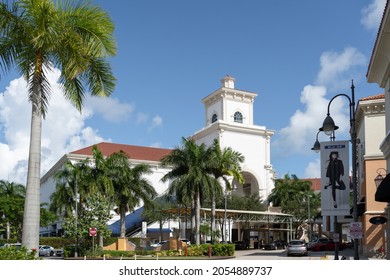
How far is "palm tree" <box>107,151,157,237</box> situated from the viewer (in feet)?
161

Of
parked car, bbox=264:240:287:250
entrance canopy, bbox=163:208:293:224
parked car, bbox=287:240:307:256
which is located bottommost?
parked car, bbox=264:240:287:250

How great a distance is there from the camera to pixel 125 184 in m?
49.2

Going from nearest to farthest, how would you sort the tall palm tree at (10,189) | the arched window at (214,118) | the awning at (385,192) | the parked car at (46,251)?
1. the awning at (385,192)
2. the parked car at (46,251)
3. the tall palm tree at (10,189)
4. the arched window at (214,118)

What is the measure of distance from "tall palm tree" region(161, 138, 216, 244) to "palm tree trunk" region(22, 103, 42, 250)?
1128 inches

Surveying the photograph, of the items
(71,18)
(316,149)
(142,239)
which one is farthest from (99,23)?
(142,239)

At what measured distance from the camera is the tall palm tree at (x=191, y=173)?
42.8m

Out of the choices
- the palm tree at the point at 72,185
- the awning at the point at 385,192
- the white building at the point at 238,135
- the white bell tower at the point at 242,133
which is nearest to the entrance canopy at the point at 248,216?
the palm tree at the point at 72,185

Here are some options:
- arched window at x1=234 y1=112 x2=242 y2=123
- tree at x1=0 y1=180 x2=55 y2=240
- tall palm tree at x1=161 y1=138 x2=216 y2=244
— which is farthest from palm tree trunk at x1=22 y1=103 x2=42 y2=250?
arched window at x1=234 y1=112 x2=242 y2=123

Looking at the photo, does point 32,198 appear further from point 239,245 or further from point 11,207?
point 11,207

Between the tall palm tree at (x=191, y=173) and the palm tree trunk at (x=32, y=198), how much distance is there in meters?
28.6

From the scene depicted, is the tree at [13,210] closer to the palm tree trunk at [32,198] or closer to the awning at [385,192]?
the palm tree trunk at [32,198]

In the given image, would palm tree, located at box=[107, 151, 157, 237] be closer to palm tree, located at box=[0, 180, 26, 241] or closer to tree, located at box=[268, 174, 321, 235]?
palm tree, located at box=[0, 180, 26, 241]

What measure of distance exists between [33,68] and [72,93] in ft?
5.06

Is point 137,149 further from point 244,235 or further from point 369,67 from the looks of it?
point 369,67
